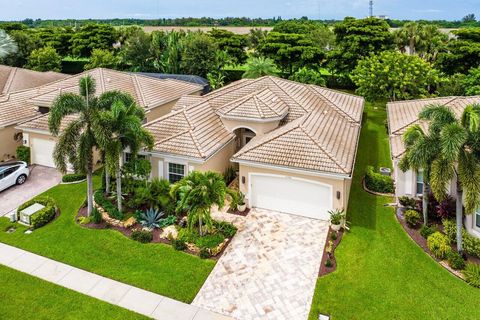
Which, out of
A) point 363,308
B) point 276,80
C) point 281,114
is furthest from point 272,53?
point 363,308

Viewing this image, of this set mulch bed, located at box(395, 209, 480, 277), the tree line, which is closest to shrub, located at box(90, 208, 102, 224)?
mulch bed, located at box(395, 209, 480, 277)

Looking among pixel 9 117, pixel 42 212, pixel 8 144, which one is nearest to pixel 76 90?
pixel 9 117

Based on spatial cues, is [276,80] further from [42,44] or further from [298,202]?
[42,44]

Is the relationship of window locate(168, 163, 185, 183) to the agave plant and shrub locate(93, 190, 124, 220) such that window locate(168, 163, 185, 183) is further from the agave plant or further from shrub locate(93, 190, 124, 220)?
shrub locate(93, 190, 124, 220)

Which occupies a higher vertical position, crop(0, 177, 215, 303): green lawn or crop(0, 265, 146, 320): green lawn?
crop(0, 177, 215, 303): green lawn

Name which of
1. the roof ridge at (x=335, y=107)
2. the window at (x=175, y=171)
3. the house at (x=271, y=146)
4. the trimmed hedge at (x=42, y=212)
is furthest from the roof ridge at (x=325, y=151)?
the trimmed hedge at (x=42, y=212)

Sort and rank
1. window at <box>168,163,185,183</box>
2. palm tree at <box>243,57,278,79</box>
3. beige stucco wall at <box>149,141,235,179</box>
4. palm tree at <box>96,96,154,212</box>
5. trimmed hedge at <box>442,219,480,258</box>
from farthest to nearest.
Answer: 1. palm tree at <box>243,57,278,79</box>
2. window at <box>168,163,185,183</box>
3. beige stucco wall at <box>149,141,235,179</box>
4. palm tree at <box>96,96,154,212</box>
5. trimmed hedge at <box>442,219,480,258</box>

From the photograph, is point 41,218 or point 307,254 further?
point 41,218
